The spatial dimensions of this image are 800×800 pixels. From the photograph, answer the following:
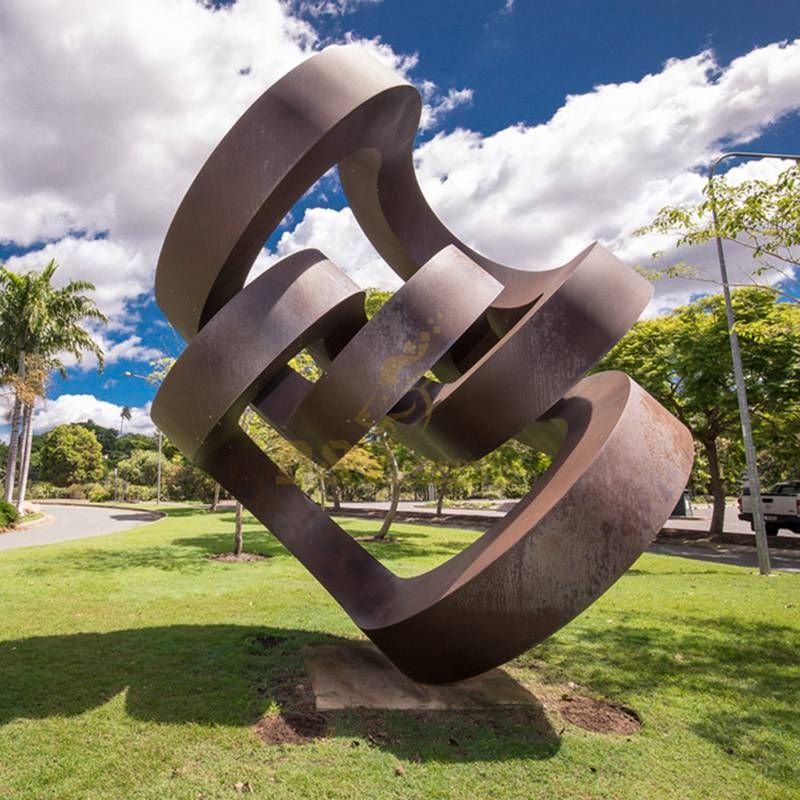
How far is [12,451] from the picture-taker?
2952 cm

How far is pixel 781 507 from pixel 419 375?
2460cm

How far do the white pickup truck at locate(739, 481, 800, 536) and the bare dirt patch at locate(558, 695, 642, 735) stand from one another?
67.1 feet

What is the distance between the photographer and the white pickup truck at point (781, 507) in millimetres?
23781

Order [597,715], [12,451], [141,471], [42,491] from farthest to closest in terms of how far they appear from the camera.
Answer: [141,471] < [42,491] < [12,451] < [597,715]

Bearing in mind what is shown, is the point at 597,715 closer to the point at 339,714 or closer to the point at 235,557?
the point at 339,714

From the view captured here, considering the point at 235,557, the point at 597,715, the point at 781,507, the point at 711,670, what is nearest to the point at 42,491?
the point at 235,557

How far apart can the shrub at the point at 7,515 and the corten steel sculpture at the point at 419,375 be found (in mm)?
23223

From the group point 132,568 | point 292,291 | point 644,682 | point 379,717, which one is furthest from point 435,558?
point 292,291

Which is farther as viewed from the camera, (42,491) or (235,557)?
(42,491)

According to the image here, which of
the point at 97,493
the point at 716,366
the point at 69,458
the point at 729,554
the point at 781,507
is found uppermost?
the point at 716,366

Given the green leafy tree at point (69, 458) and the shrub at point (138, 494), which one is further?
the green leafy tree at point (69, 458)

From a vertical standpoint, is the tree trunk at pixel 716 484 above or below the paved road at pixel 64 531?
above

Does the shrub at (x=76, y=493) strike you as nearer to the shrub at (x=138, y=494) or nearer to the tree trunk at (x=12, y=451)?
the shrub at (x=138, y=494)

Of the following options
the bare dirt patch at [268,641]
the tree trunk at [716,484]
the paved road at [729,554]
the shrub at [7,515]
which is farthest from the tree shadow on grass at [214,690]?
the tree trunk at [716,484]
